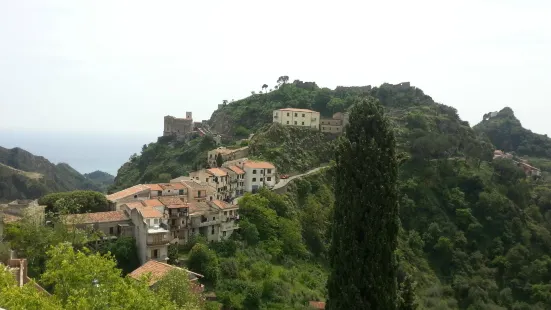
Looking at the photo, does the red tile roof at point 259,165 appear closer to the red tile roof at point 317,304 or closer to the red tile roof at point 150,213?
the red tile roof at point 150,213

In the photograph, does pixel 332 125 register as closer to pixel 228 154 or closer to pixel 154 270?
pixel 228 154

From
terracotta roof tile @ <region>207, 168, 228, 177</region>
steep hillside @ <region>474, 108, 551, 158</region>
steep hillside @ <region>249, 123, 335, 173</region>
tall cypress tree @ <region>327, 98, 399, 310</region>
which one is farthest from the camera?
steep hillside @ <region>474, 108, 551, 158</region>

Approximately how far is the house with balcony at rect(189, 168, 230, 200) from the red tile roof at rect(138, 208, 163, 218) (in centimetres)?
1302

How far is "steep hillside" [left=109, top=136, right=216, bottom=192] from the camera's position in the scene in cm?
6941

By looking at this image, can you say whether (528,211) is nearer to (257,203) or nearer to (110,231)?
(257,203)

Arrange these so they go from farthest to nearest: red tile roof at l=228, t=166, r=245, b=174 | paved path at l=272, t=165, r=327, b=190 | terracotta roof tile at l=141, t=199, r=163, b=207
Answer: paved path at l=272, t=165, r=327, b=190 < red tile roof at l=228, t=166, r=245, b=174 < terracotta roof tile at l=141, t=199, r=163, b=207

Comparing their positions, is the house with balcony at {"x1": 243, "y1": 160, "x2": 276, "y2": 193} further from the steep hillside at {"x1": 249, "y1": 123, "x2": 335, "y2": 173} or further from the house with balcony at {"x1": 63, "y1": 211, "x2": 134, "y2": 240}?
the house with balcony at {"x1": 63, "y1": 211, "x2": 134, "y2": 240}

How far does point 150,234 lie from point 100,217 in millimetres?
5888

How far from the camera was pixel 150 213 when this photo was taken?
34188 mm

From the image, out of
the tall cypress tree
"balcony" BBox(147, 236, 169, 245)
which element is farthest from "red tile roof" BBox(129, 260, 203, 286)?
the tall cypress tree

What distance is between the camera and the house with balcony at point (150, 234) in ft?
107

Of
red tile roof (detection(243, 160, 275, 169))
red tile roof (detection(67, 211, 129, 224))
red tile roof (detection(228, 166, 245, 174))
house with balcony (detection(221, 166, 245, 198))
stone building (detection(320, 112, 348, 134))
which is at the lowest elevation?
red tile roof (detection(67, 211, 129, 224))

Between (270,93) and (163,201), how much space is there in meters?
64.0

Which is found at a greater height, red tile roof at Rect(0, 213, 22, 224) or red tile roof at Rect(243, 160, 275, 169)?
red tile roof at Rect(243, 160, 275, 169)
